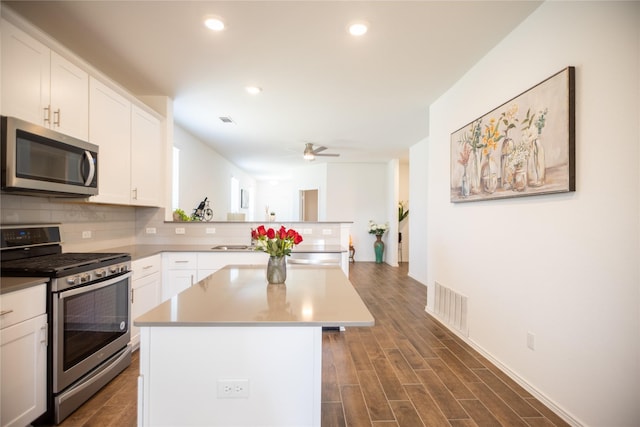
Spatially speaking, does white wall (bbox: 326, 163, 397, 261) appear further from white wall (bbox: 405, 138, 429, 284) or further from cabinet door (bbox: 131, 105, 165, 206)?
cabinet door (bbox: 131, 105, 165, 206)

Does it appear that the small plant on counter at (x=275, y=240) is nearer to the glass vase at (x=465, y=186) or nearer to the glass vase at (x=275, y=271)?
the glass vase at (x=275, y=271)

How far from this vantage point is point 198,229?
12.9 feet

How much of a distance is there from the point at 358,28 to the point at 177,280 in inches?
117

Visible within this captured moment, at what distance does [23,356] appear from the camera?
1.67 m

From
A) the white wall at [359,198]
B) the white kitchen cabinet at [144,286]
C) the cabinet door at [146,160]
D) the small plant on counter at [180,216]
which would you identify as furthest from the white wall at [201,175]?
the white wall at [359,198]

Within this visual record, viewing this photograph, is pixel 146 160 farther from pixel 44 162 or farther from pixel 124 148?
pixel 44 162

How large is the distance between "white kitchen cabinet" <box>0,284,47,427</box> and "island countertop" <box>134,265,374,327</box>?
858 mm

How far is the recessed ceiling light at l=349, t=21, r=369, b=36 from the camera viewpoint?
7.58 ft

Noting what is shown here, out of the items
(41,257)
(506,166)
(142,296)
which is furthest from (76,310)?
(506,166)

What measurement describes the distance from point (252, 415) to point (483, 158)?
8.43ft

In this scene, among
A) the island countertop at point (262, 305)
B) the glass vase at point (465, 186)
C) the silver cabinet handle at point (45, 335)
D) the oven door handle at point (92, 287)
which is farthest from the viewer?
the glass vase at point (465, 186)

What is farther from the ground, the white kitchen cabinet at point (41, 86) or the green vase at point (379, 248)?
the white kitchen cabinet at point (41, 86)

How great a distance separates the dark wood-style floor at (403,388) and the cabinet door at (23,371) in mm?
263

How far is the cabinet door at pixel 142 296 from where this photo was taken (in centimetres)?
276
